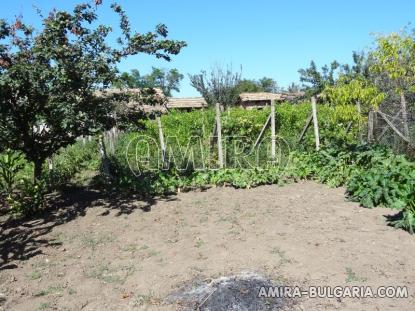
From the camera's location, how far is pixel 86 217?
729 cm

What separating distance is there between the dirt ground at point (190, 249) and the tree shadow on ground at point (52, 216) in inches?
0.9

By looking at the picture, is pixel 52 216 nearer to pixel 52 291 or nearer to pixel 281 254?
pixel 52 291

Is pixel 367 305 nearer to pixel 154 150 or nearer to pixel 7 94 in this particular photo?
pixel 7 94

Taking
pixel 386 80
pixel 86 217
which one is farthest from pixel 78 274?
pixel 386 80

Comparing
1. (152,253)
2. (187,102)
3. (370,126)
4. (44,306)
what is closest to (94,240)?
(152,253)

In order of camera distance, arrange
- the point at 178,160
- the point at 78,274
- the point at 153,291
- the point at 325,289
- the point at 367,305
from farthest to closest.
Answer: the point at 178,160
the point at 78,274
the point at 153,291
the point at 325,289
the point at 367,305

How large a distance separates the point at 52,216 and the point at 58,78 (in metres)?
2.39

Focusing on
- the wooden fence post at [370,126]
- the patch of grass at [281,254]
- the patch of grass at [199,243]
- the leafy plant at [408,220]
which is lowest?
the patch of grass at [199,243]

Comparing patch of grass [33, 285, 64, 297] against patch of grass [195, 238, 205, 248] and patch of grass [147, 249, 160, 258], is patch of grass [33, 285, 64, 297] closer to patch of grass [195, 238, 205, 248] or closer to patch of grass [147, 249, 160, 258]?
patch of grass [147, 249, 160, 258]

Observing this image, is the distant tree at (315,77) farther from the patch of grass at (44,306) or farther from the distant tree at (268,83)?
the distant tree at (268,83)

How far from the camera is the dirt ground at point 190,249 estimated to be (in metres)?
4.47

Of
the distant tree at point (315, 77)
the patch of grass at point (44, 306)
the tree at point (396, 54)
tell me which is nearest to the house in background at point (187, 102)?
the distant tree at point (315, 77)

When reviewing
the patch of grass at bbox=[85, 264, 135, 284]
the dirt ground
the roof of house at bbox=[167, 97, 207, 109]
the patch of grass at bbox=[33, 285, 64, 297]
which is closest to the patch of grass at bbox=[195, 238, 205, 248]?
the dirt ground

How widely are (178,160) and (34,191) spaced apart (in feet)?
14.0
